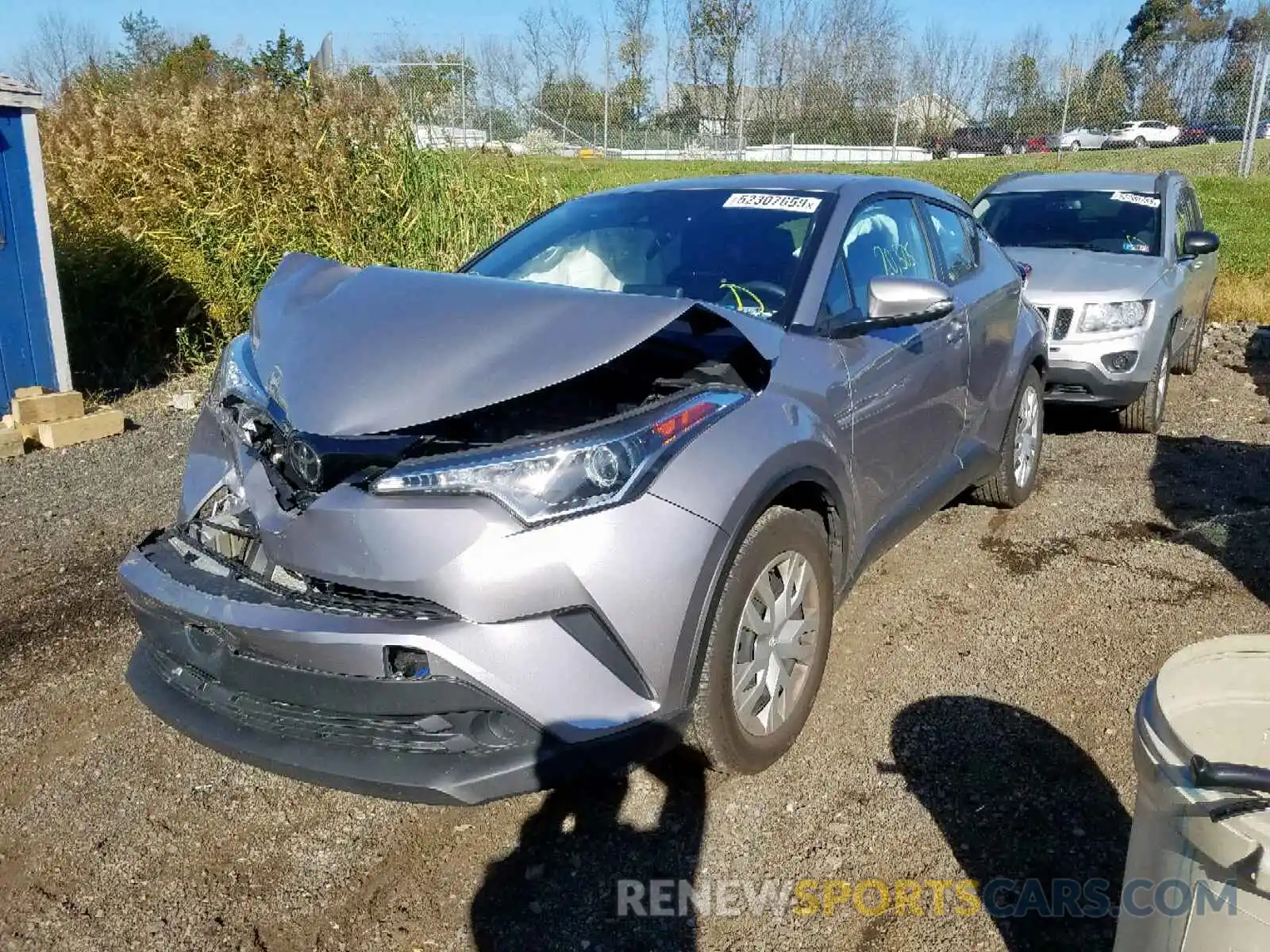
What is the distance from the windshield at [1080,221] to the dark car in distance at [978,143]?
43.8 feet

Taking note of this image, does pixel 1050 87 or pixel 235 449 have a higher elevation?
pixel 1050 87

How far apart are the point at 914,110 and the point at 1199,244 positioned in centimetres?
1479

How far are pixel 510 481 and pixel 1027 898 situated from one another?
1595 mm

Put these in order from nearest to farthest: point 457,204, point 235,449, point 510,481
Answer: point 510,481, point 235,449, point 457,204

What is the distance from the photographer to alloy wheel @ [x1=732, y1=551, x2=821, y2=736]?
2.77 m

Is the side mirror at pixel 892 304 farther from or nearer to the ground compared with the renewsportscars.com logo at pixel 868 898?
farther from the ground

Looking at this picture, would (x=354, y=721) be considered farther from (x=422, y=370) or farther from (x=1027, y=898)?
(x=1027, y=898)

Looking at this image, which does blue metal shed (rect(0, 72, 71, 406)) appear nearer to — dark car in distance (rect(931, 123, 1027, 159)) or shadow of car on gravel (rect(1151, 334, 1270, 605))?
shadow of car on gravel (rect(1151, 334, 1270, 605))

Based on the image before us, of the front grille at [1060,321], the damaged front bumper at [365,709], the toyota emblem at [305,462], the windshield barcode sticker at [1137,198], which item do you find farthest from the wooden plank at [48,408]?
the windshield barcode sticker at [1137,198]

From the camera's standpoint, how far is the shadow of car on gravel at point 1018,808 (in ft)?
8.05

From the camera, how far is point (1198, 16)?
38.6m

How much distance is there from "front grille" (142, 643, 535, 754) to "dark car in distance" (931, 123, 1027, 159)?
20449 mm

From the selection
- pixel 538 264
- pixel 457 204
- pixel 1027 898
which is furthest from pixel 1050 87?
pixel 1027 898

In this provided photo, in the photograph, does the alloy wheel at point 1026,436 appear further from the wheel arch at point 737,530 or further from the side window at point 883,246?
the wheel arch at point 737,530
